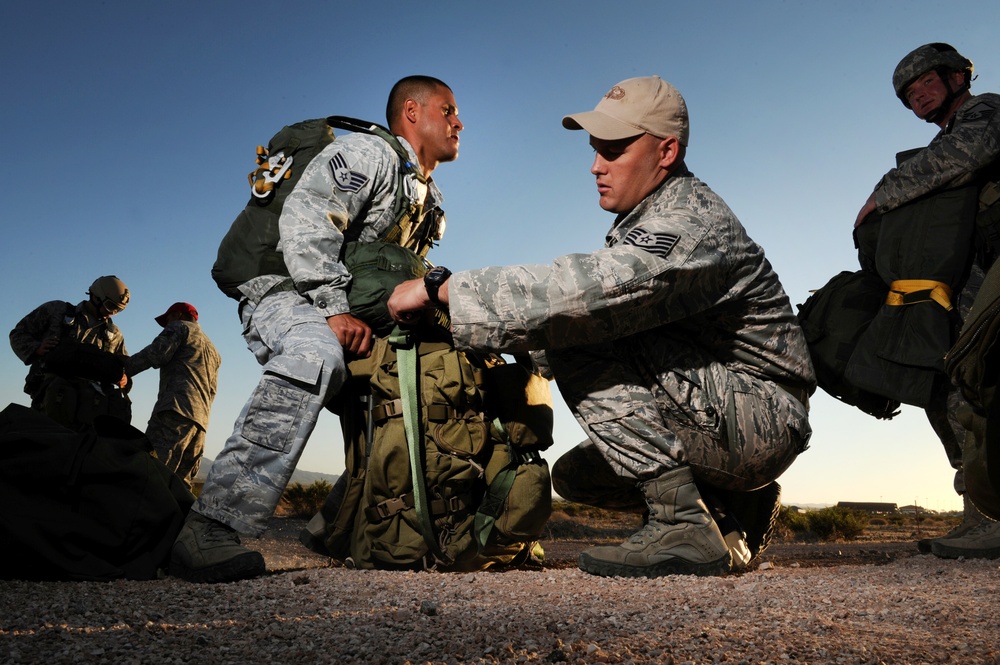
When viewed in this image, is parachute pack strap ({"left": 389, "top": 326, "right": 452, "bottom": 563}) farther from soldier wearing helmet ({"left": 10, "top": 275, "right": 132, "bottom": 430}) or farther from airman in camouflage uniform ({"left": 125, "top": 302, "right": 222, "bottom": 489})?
airman in camouflage uniform ({"left": 125, "top": 302, "right": 222, "bottom": 489})

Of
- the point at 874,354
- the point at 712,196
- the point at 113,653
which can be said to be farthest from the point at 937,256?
the point at 113,653

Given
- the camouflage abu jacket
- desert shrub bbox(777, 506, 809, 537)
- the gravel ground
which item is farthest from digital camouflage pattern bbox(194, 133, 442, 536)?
desert shrub bbox(777, 506, 809, 537)

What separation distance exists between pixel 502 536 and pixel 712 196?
1.74 meters

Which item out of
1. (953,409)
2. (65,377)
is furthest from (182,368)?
(953,409)

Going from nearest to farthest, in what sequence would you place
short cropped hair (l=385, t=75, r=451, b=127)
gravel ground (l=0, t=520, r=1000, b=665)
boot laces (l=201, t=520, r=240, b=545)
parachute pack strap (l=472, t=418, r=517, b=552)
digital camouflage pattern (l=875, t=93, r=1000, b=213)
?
gravel ground (l=0, t=520, r=1000, b=665) < boot laces (l=201, t=520, r=240, b=545) < parachute pack strap (l=472, t=418, r=517, b=552) < digital camouflage pattern (l=875, t=93, r=1000, b=213) < short cropped hair (l=385, t=75, r=451, b=127)

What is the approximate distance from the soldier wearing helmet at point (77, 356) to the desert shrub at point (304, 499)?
14.4ft

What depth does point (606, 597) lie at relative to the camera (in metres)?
2.40

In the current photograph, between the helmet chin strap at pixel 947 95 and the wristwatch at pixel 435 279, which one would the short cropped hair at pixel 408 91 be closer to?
the wristwatch at pixel 435 279

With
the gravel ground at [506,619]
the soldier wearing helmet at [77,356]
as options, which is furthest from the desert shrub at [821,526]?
the soldier wearing helmet at [77,356]

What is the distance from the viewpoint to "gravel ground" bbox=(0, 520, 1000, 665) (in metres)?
1.68

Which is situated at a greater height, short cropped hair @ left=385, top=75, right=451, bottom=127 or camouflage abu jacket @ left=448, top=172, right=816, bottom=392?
short cropped hair @ left=385, top=75, right=451, bottom=127

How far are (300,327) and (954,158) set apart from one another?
324 centimetres

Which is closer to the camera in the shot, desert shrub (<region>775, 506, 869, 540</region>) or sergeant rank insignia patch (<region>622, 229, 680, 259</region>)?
sergeant rank insignia patch (<region>622, 229, 680, 259</region>)

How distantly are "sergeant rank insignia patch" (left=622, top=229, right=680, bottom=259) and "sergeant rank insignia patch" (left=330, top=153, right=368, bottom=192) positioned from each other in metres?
1.31
